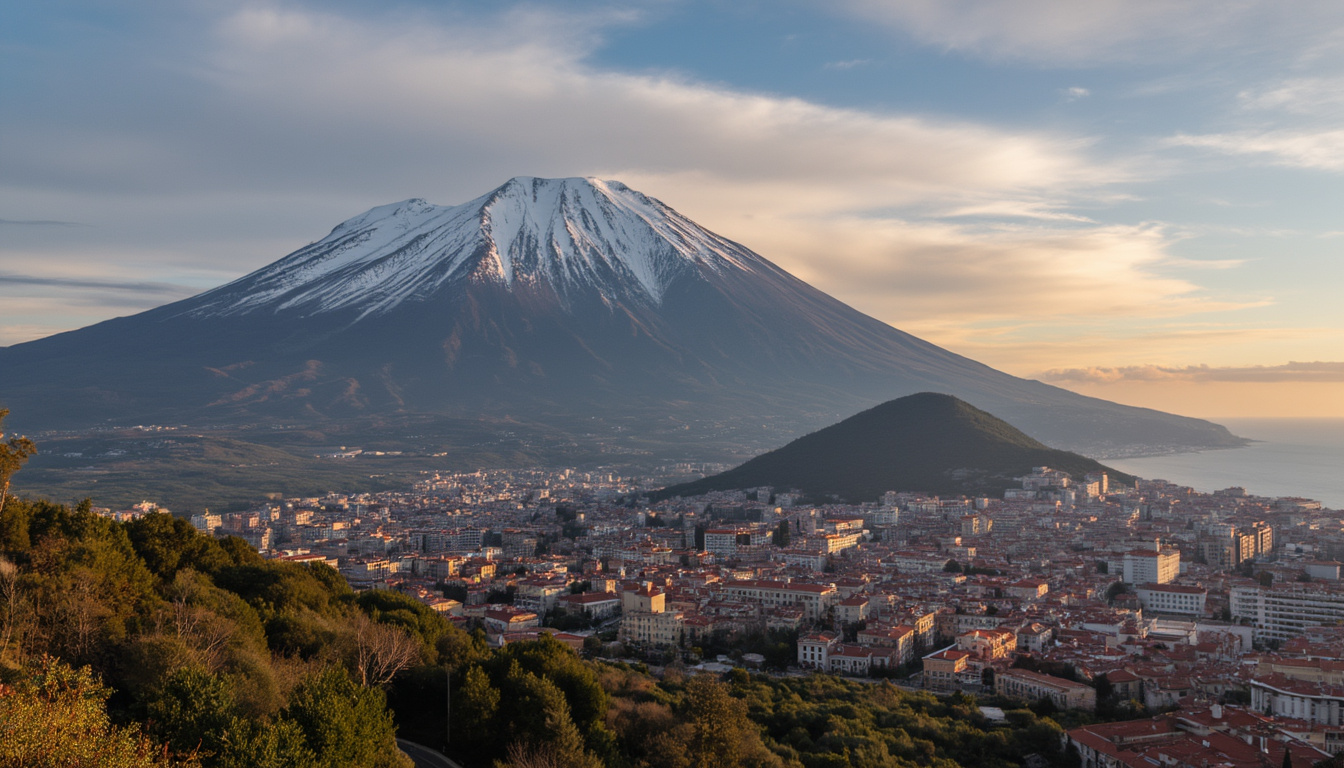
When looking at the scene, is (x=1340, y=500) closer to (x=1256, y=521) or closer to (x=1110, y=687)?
(x=1256, y=521)

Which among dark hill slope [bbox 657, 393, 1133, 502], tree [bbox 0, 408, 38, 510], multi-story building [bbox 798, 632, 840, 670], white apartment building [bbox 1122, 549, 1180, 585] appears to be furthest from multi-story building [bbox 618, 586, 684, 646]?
dark hill slope [bbox 657, 393, 1133, 502]

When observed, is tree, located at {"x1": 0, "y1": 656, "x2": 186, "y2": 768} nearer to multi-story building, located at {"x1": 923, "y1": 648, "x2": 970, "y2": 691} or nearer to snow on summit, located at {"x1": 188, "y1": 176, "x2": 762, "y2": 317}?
multi-story building, located at {"x1": 923, "y1": 648, "x2": 970, "y2": 691}

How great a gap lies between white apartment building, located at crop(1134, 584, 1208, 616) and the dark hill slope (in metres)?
25.8

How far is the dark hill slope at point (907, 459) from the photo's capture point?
59594 millimetres

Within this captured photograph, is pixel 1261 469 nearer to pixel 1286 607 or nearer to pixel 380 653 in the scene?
pixel 1286 607

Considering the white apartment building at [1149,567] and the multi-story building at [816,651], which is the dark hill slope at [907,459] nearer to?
the white apartment building at [1149,567]

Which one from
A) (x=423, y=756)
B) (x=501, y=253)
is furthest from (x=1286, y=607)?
(x=501, y=253)

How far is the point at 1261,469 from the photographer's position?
292 ft

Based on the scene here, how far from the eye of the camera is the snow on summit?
137625 mm

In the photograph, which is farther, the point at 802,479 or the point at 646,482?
the point at 646,482

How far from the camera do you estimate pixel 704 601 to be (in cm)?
2973

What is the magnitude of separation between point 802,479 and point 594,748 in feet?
168

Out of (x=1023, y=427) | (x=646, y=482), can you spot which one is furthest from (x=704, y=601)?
(x=1023, y=427)

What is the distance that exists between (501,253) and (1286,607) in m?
129
